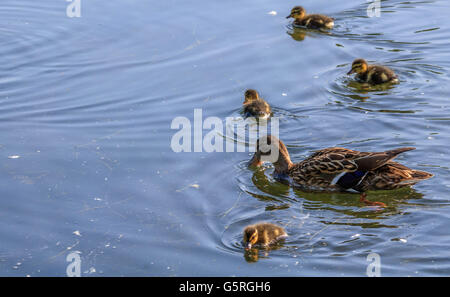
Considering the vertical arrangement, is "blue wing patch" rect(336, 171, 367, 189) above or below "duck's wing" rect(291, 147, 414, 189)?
below

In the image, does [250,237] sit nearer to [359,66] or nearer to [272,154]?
[272,154]

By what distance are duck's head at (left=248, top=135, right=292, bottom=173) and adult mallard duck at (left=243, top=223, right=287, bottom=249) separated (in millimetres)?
1330

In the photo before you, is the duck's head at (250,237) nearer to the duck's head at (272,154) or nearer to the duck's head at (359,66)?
the duck's head at (272,154)

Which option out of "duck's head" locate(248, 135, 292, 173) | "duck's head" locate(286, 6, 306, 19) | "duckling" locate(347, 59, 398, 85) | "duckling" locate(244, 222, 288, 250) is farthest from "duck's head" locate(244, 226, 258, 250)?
"duck's head" locate(286, 6, 306, 19)

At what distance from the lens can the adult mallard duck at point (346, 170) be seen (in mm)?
6270

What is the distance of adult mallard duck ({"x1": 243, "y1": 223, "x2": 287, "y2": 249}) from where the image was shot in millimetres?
5363

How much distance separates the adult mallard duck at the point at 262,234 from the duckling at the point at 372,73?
Answer: 3486 millimetres

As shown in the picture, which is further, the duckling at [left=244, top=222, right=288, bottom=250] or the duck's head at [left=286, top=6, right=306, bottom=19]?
the duck's head at [left=286, top=6, right=306, bottom=19]

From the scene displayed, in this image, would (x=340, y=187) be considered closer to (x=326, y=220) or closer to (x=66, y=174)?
(x=326, y=220)

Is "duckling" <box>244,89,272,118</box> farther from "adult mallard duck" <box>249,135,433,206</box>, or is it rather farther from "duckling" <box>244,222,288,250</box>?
"duckling" <box>244,222,288,250</box>

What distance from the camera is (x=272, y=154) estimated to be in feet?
22.4

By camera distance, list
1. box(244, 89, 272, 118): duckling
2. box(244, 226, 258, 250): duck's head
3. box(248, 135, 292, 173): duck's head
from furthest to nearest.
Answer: box(244, 89, 272, 118): duckling < box(248, 135, 292, 173): duck's head < box(244, 226, 258, 250): duck's head

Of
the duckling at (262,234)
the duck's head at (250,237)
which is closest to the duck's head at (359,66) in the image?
the duckling at (262,234)

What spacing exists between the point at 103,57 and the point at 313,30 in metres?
2.94
